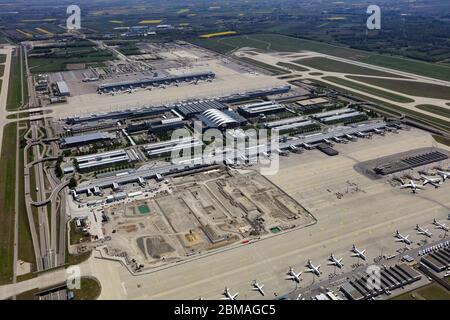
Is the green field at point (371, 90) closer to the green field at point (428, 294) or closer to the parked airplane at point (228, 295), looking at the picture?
the green field at point (428, 294)

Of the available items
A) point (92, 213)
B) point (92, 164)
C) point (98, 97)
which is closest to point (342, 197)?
point (92, 213)

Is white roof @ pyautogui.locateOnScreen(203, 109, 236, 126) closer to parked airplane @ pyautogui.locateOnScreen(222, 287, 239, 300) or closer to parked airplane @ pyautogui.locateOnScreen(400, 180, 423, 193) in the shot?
parked airplane @ pyautogui.locateOnScreen(400, 180, 423, 193)

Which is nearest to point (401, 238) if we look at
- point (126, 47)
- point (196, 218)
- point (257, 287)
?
point (257, 287)

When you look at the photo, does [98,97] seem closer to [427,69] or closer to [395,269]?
[395,269]

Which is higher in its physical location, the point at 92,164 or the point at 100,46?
the point at 100,46

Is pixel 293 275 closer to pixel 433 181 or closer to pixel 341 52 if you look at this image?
pixel 433 181
